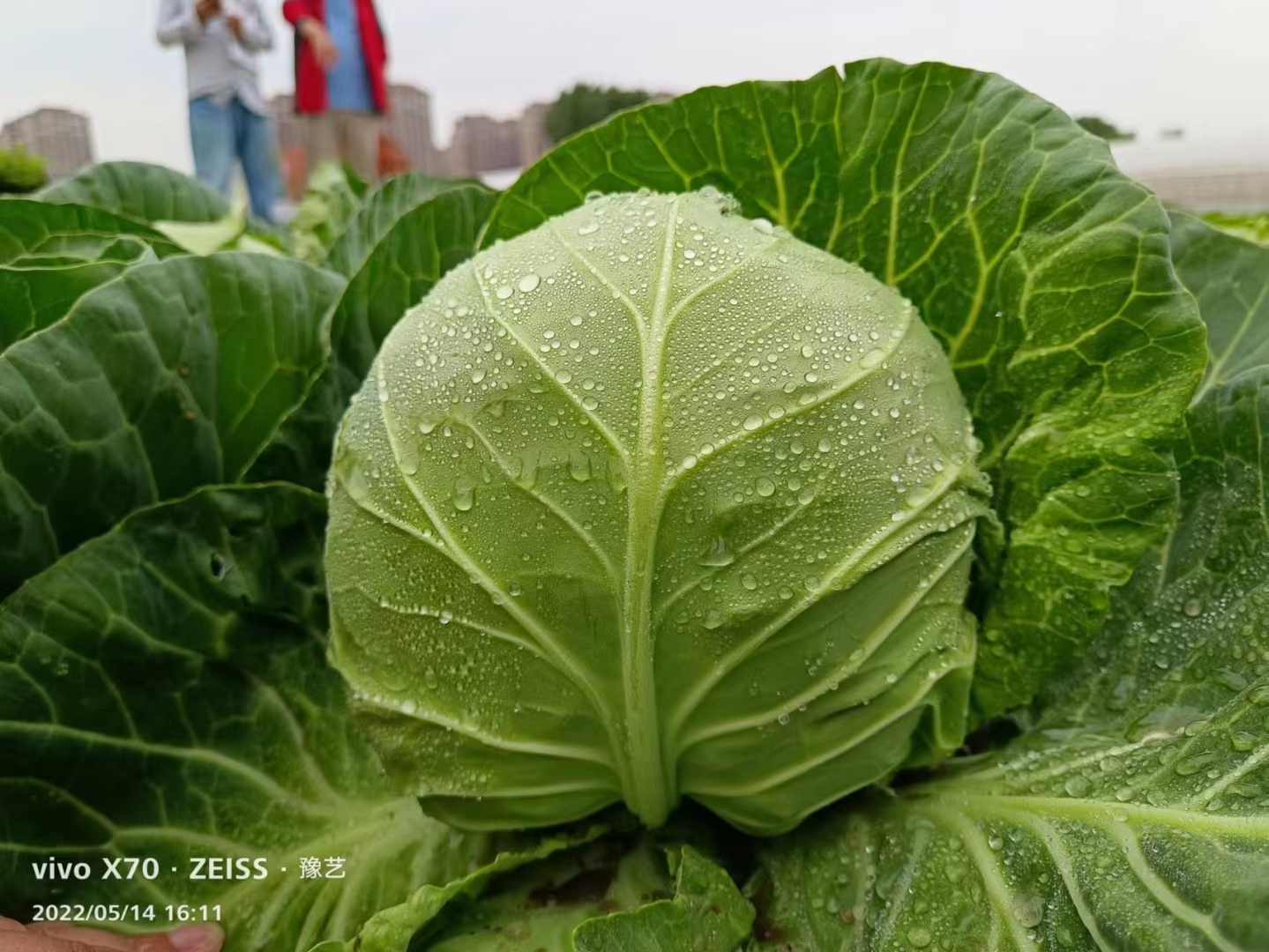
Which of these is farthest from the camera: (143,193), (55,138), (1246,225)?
(55,138)

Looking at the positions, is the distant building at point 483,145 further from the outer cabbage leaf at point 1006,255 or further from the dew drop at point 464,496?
the dew drop at point 464,496

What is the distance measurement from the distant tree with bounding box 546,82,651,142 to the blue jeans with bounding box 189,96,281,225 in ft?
10.4

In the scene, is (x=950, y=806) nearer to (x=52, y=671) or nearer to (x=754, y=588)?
(x=754, y=588)

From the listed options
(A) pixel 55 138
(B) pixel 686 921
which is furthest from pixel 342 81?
(B) pixel 686 921

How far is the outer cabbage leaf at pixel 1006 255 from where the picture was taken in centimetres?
119

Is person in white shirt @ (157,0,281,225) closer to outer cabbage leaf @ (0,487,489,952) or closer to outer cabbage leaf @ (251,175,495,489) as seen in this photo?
outer cabbage leaf @ (251,175,495,489)

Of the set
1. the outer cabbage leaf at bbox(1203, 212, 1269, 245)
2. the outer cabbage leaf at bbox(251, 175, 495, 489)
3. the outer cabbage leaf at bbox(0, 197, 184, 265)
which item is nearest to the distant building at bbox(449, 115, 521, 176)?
the outer cabbage leaf at bbox(1203, 212, 1269, 245)

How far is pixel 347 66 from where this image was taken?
5.89 meters

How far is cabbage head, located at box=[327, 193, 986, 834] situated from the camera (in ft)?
3.43

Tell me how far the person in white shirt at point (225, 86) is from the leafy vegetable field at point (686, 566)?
4.97 meters

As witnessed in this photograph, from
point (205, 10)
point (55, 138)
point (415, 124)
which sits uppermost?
point (205, 10)

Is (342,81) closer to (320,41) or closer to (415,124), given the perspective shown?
(320,41)

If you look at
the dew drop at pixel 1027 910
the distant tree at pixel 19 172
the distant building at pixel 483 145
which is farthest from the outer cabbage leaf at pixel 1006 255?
the distant building at pixel 483 145

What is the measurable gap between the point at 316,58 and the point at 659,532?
5.73m
